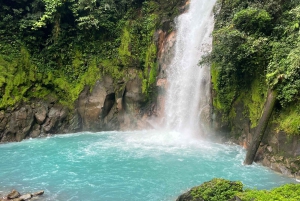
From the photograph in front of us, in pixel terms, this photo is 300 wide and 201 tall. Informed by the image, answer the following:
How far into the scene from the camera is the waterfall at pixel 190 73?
1695 centimetres

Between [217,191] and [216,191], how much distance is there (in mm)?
28

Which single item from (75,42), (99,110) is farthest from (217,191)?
(75,42)

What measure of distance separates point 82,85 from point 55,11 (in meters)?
5.15

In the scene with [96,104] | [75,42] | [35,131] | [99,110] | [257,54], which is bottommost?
[35,131]

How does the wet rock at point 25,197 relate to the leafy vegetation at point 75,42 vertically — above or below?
below

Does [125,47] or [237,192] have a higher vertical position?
[125,47]

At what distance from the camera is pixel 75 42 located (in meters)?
19.7

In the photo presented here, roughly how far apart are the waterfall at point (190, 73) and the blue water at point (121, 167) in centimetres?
173

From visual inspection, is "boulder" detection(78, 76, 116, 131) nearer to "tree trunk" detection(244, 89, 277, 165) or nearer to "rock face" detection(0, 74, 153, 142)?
"rock face" detection(0, 74, 153, 142)

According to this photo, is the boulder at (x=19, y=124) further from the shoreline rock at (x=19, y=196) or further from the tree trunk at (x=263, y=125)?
the tree trunk at (x=263, y=125)

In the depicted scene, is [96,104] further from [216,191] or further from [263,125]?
[216,191]

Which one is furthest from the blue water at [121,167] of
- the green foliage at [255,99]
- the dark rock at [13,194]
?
the green foliage at [255,99]

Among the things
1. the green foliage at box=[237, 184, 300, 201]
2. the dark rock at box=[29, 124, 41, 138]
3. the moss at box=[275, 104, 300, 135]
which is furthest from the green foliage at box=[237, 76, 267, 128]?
the dark rock at box=[29, 124, 41, 138]

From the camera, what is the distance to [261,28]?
1253 cm
